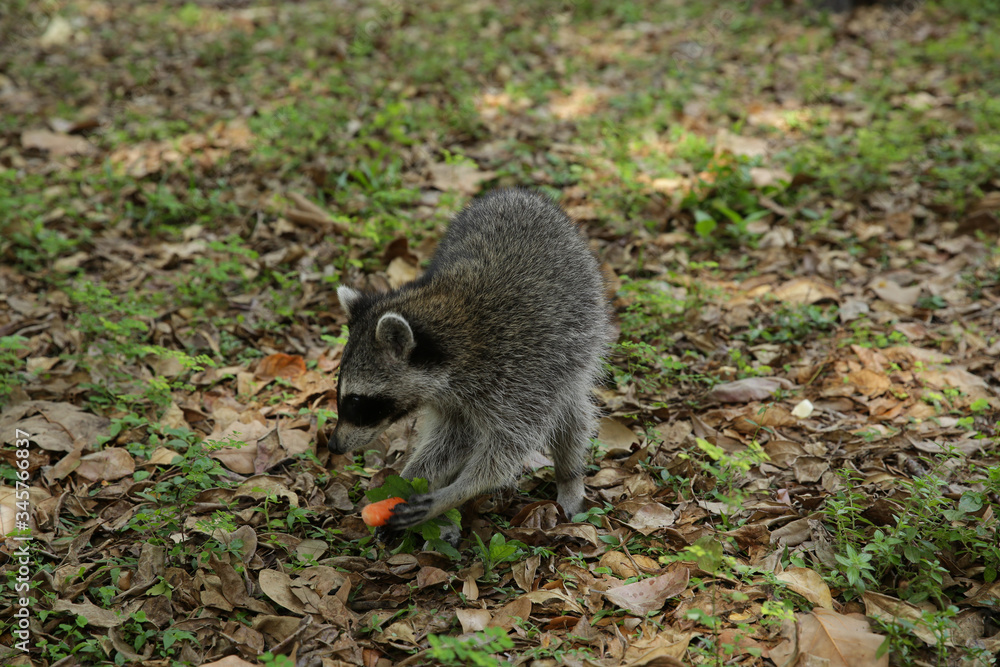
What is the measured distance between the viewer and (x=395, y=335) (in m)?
4.10

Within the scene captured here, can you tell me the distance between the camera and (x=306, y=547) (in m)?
4.00

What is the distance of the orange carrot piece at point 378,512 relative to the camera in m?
3.94

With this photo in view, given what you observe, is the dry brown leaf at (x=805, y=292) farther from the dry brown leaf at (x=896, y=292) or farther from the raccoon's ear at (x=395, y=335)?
the raccoon's ear at (x=395, y=335)

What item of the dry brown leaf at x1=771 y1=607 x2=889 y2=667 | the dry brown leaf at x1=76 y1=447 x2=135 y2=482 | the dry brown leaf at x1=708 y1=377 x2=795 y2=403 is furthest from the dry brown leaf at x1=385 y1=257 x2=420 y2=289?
the dry brown leaf at x1=771 y1=607 x2=889 y2=667

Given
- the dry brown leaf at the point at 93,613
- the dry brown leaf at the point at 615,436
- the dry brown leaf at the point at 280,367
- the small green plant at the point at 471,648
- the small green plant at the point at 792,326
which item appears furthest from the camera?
the small green plant at the point at 792,326

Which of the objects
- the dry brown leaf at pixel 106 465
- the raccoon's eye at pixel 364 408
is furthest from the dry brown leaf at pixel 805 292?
the dry brown leaf at pixel 106 465

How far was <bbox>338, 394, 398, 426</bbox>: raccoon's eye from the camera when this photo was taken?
13.8 feet

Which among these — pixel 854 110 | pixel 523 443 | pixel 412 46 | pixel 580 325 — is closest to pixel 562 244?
pixel 580 325

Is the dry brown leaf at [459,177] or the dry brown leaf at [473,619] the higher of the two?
the dry brown leaf at [459,177]

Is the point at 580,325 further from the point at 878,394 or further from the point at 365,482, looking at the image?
the point at 878,394

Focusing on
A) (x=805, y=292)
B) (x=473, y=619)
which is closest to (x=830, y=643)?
(x=473, y=619)

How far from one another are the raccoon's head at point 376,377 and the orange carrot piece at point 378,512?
1.41 feet

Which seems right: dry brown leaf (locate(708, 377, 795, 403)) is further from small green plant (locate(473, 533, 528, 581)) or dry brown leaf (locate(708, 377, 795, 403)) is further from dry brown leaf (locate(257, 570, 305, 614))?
dry brown leaf (locate(257, 570, 305, 614))

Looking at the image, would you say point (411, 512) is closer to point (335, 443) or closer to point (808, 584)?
point (335, 443)
